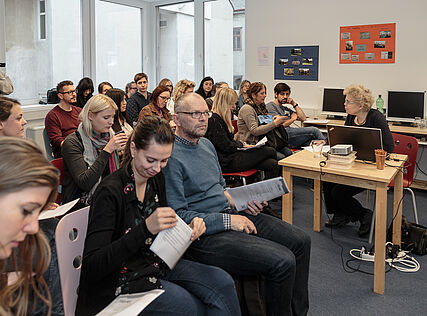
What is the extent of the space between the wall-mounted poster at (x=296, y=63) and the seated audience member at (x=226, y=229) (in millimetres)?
4066

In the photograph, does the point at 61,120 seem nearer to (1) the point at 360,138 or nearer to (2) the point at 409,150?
(1) the point at 360,138

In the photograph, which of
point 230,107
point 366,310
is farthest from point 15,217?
point 230,107

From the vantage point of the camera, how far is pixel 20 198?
864 millimetres

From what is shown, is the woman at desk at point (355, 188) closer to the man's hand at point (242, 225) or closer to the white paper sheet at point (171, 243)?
the man's hand at point (242, 225)

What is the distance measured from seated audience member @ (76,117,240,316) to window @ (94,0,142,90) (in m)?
5.20

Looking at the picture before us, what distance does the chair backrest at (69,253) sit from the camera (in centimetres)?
147

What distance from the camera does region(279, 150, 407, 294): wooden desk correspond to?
8.28 feet

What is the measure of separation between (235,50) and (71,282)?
596 cm

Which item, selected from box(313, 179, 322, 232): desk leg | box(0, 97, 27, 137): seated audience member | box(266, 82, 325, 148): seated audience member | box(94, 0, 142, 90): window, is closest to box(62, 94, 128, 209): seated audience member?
box(0, 97, 27, 137): seated audience member

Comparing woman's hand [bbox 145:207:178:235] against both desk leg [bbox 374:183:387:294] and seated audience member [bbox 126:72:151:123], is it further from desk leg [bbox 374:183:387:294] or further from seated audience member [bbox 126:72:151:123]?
seated audience member [bbox 126:72:151:123]

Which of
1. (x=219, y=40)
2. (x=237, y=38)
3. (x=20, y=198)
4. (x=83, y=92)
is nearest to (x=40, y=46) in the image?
(x=83, y=92)

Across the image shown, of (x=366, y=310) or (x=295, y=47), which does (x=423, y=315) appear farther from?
(x=295, y=47)

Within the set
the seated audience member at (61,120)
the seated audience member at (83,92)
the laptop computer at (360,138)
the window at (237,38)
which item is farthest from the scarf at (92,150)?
the window at (237,38)

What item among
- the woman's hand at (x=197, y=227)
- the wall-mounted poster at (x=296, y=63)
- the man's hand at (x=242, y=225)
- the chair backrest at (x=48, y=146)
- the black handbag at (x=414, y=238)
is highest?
the wall-mounted poster at (x=296, y=63)
